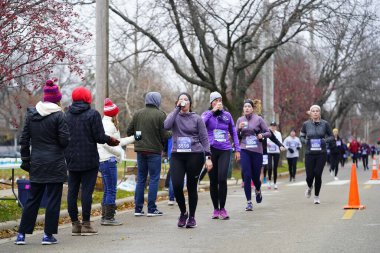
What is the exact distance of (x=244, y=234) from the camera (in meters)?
10.6

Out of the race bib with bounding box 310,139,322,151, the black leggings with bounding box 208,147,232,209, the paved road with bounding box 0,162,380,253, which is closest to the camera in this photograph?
the paved road with bounding box 0,162,380,253

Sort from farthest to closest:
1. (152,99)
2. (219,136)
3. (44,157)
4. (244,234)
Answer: (152,99), (219,136), (244,234), (44,157)

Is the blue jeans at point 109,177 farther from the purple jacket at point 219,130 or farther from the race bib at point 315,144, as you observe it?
the race bib at point 315,144

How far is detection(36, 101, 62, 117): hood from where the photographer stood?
9.89 m

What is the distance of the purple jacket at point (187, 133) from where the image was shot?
11398 millimetres

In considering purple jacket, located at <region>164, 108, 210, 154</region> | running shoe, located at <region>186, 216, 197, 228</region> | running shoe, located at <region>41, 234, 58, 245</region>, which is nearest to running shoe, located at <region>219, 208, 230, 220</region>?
running shoe, located at <region>186, 216, 197, 228</region>

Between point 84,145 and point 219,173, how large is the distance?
2627 mm

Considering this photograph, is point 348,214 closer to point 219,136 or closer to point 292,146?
point 219,136

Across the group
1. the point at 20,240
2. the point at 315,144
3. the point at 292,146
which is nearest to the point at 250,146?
the point at 315,144

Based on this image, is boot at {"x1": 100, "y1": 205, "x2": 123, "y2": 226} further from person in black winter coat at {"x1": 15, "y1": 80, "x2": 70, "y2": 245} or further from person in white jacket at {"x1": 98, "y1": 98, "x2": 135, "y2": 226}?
person in black winter coat at {"x1": 15, "y1": 80, "x2": 70, "y2": 245}

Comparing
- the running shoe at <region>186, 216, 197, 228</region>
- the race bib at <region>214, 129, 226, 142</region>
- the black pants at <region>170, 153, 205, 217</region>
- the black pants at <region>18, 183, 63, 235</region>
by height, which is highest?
the race bib at <region>214, 129, 226, 142</region>

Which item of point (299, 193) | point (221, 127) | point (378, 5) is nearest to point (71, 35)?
point (221, 127)

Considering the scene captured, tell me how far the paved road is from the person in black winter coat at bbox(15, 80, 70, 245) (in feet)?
1.03

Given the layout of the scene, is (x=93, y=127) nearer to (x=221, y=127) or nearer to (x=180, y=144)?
(x=180, y=144)
